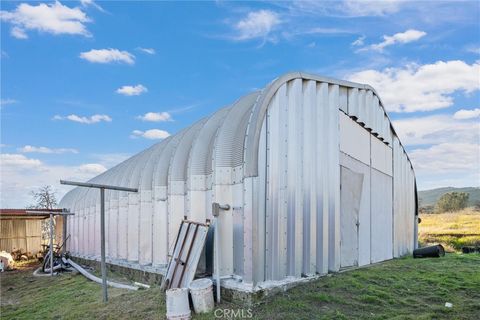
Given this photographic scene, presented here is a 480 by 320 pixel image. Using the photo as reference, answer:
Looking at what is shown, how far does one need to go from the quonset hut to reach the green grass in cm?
55

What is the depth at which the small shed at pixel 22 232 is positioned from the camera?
23516 millimetres

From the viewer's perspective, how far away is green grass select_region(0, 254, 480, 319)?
248 inches

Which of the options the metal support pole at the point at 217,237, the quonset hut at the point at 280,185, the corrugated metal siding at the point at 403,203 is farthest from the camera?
the corrugated metal siding at the point at 403,203

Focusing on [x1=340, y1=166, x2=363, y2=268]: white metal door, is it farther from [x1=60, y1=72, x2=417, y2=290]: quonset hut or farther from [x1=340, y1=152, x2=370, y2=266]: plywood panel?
[x1=340, y1=152, x2=370, y2=266]: plywood panel

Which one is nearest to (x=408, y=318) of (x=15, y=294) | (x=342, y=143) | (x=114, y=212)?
(x=342, y=143)

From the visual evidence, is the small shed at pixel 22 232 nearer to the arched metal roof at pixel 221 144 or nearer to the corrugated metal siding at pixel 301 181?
→ the arched metal roof at pixel 221 144

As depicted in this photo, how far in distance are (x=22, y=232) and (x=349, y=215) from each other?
2105 cm

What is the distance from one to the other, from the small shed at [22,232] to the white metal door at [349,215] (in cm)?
1859

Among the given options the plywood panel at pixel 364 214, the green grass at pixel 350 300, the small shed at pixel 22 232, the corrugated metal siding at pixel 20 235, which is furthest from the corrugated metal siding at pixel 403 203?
the corrugated metal siding at pixel 20 235

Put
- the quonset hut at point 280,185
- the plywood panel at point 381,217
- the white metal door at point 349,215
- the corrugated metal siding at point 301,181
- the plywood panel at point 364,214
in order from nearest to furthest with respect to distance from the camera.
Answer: the quonset hut at point 280,185, the corrugated metal siding at point 301,181, the white metal door at point 349,215, the plywood panel at point 364,214, the plywood panel at point 381,217

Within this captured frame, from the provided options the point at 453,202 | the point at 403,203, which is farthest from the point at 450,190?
the point at 403,203

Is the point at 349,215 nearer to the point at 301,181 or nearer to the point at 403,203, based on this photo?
the point at 301,181

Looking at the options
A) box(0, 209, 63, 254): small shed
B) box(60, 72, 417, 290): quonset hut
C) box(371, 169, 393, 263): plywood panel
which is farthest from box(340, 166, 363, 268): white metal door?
box(0, 209, 63, 254): small shed

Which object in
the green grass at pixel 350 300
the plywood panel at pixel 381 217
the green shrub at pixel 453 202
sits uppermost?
the plywood panel at pixel 381 217
